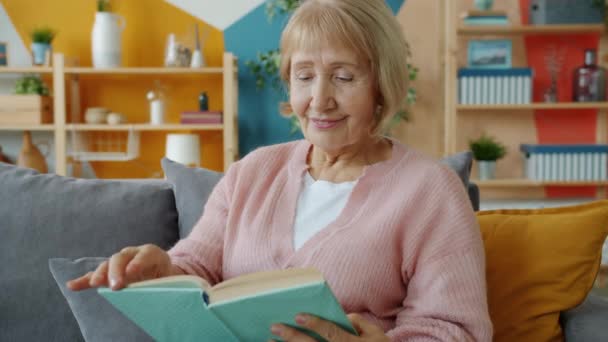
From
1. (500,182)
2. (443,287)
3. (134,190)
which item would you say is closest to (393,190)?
(443,287)

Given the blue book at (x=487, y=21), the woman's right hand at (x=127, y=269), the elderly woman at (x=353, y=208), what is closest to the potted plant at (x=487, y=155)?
the blue book at (x=487, y=21)

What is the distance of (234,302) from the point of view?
2.62 ft

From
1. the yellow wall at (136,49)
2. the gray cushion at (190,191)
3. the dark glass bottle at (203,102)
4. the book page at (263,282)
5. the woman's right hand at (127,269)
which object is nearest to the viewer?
the book page at (263,282)

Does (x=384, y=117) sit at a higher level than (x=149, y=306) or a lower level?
higher

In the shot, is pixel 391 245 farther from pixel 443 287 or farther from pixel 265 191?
pixel 265 191

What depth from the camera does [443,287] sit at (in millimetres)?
1046

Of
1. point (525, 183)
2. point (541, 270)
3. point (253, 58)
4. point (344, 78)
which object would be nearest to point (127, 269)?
point (344, 78)

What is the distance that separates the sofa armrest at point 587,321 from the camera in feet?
3.70

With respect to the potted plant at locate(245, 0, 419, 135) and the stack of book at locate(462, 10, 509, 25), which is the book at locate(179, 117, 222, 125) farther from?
the stack of book at locate(462, 10, 509, 25)

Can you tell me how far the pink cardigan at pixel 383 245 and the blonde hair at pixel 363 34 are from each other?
0.44 feet

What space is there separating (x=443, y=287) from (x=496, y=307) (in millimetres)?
245

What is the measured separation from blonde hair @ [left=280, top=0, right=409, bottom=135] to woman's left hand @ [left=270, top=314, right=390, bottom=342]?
0.46 metres

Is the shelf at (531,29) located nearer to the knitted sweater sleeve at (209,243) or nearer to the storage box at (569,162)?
the storage box at (569,162)

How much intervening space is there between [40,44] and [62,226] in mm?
3000
